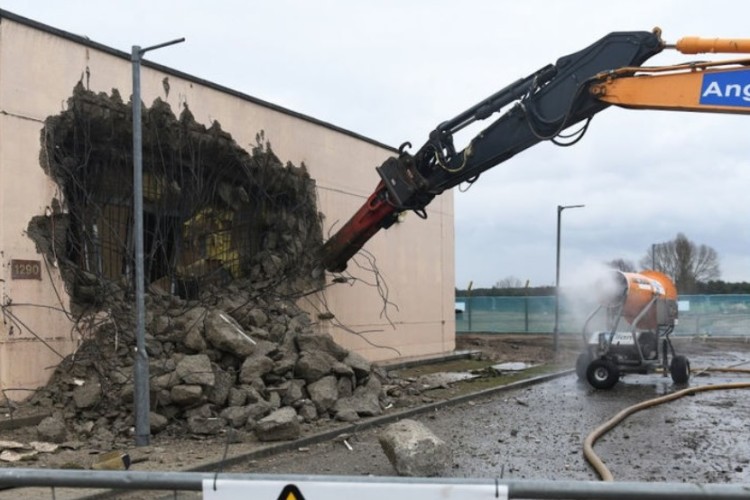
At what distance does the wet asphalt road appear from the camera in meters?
8.58

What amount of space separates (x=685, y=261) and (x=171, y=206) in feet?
185

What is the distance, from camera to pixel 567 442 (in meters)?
10.4

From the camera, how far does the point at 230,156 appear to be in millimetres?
14391

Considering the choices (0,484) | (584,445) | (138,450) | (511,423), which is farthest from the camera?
(511,423)

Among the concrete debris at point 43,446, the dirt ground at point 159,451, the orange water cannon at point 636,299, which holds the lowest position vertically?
the dirt ground at point 159,451

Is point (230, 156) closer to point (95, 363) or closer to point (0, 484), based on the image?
point (95, 363)

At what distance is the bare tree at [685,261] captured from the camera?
201 ft

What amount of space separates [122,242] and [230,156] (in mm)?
2992

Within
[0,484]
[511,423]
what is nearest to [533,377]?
[511,423]

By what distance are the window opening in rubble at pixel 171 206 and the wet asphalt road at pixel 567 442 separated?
468 centimetres

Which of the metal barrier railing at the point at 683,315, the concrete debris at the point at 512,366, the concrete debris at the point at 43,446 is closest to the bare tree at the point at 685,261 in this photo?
the metal barrier railing at the point at 683,315

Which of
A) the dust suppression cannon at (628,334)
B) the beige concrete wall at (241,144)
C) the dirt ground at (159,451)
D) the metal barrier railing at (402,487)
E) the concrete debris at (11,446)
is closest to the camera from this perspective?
the metal barrier railing at (402,487)

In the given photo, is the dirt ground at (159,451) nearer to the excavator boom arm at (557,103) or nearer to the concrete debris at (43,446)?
the concrete debris at (43,446)

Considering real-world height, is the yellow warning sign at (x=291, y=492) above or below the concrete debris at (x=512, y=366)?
above
